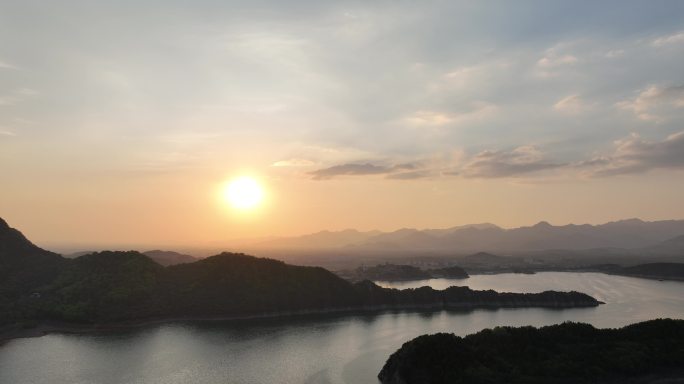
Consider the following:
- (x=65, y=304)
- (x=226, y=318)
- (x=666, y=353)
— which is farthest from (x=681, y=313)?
(x=65, y=304)

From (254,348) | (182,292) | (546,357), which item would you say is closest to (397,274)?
(182,292)

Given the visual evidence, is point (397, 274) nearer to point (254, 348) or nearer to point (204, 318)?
point (204, 318)

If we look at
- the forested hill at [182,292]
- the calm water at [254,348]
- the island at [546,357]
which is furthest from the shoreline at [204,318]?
the island at [546,357]

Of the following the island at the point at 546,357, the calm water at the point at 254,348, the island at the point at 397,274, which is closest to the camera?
the island at the point at 546,357

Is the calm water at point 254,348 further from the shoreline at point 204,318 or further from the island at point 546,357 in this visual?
the island at point 546,357

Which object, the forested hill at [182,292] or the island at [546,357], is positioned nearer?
the island at [546,357]

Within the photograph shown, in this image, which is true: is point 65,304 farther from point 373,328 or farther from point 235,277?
point 373,328
